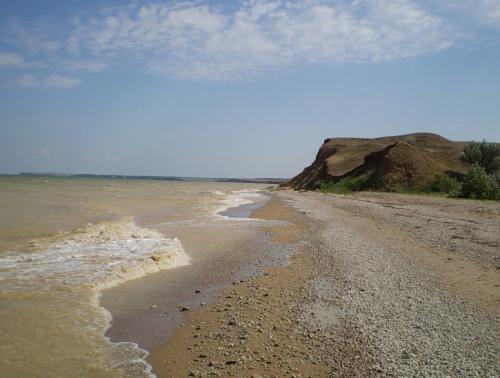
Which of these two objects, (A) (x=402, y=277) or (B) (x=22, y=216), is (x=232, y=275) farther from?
(B) (x=22, y=216)

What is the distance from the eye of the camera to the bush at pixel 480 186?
27.5 m

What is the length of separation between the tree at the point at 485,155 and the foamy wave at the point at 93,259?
34.3 m

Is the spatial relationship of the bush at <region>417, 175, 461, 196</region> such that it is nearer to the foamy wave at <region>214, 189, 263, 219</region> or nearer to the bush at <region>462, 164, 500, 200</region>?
the bush at <region>462, 164, 500, 200</region>

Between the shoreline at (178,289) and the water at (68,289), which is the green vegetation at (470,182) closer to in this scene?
the shoreline at (178,289)

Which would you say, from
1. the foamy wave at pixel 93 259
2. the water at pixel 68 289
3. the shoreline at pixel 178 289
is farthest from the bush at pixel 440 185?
the foamy wave at pixel 93 259

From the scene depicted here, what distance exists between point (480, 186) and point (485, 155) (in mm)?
11361

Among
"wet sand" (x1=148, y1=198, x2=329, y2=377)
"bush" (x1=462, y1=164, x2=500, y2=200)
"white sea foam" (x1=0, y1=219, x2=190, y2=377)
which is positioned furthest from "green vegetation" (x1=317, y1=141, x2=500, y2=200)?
"wet sand" (x1=148, y1=198, x2=329, y2=377)

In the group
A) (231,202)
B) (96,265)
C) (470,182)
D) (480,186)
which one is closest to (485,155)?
(470,182)

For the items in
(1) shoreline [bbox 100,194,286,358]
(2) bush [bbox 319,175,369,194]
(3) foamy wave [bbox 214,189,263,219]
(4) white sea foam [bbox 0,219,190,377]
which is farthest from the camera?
(2) bush [bbox 319,175,369,194]

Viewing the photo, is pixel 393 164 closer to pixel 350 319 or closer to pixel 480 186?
pixel 480 186

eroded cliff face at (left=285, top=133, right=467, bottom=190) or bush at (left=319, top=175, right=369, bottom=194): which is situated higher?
eroded cliff face at (left=285, top=133, right=467, bottom=190)

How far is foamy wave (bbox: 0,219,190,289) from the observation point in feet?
26.1

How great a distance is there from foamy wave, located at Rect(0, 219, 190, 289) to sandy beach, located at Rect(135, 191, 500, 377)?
215 centimetres

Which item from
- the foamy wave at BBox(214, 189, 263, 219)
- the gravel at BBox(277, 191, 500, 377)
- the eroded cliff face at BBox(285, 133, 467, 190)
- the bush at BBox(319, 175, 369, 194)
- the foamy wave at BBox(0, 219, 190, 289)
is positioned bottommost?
the foamy wave at BBox(214, 189, 263, 219)
